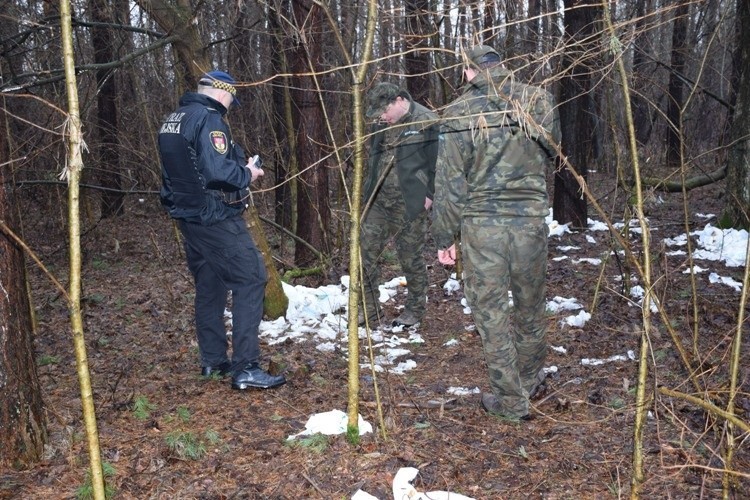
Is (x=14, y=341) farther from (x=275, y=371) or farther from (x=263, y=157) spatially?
(x=263, y=157)

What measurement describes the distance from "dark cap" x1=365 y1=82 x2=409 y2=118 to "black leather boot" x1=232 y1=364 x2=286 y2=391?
2449 millimetres

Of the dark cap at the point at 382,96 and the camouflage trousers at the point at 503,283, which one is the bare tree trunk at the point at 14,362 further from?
the dark cap at the point at 382,96

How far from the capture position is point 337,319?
6.81m

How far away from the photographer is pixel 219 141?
177 inches

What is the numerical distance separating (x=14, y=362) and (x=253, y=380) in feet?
5.72

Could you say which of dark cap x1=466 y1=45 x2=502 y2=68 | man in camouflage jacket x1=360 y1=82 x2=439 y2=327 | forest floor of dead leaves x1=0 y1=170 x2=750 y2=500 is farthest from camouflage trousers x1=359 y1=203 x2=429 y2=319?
dark cap x1=466 y1=45 x2=502 y2=68

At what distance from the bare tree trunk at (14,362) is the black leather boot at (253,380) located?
1460 millimetres

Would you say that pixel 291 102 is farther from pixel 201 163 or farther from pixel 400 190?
pixel 201 163

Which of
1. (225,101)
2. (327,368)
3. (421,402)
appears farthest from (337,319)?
(225,101)

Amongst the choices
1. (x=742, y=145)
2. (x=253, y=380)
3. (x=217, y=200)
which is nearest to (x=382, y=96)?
(x=217, y=200)

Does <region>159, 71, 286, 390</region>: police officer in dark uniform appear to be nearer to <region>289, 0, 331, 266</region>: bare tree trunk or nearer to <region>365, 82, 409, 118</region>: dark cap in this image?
<region>365, 82, 409, 118</region>: dark cap

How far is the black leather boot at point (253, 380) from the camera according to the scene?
476cm

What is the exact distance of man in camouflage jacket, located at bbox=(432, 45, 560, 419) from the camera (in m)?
4.07

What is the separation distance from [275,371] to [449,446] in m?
1.74
